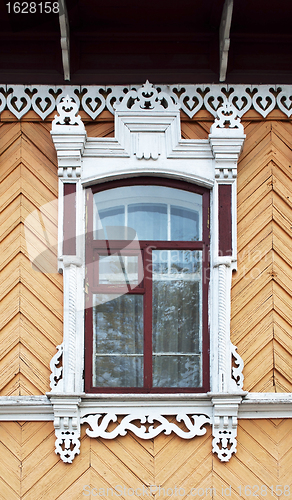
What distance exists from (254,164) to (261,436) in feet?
7.21

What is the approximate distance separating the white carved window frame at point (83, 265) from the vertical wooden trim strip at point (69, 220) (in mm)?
36

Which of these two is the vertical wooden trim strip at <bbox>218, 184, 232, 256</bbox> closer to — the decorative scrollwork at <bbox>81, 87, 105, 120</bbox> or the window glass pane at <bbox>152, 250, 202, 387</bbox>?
the window glass pane at <bbox>152, 250, 202, 387</bbox>

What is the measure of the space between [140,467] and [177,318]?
1183 mm

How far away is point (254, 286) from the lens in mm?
5148

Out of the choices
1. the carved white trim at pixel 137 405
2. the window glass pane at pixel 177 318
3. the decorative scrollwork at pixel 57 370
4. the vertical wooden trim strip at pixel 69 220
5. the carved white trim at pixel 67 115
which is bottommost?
the carved white trim at pixel 137 405

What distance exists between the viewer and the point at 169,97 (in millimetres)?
5426

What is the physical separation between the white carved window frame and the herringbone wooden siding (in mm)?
91

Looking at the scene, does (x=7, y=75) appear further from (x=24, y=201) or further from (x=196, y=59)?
(x=196, y=59)

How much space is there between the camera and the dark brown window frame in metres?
5.01


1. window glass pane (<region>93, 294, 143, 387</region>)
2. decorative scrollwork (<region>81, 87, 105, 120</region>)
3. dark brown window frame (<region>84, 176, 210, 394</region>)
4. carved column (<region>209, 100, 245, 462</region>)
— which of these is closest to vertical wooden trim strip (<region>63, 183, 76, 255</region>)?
dark brown window frame (<region>84, 176, 210, 394</region>)

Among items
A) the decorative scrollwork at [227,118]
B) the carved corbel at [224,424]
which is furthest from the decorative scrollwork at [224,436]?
the decorative scrollwork at [227,118]

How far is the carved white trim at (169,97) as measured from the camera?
543 cm

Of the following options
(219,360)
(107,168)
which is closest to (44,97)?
(107,168)

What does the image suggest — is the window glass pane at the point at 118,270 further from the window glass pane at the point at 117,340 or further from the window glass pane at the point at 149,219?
the window glass pane at the point at 149,219
